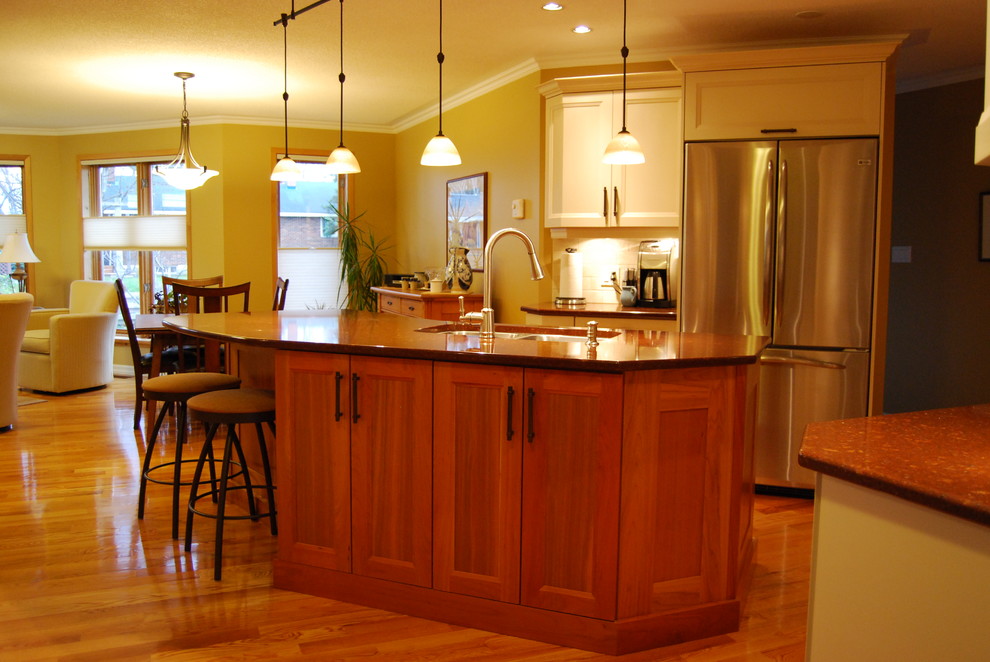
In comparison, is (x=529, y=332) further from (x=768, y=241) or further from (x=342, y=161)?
(x=768, y=241)

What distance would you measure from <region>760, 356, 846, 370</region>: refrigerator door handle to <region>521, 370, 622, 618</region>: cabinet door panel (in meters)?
1.94

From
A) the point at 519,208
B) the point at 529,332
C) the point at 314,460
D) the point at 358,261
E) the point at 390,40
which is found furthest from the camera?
the point at 358,261

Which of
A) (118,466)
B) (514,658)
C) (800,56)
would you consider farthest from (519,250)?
(514,658)

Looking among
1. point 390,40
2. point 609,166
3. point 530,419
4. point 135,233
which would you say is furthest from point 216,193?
point 530,419

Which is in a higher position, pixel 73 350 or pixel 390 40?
pixel 390 40

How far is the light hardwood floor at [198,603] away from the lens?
2510 millimetres

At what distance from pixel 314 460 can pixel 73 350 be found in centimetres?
470

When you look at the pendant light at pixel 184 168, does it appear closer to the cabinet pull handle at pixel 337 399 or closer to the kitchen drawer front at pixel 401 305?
the kitchen drawer front at pixel 401 305

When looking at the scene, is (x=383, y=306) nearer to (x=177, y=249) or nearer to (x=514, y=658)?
(x=177, y=249)

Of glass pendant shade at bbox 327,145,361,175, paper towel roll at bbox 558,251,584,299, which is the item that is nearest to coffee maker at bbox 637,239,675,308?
paper towel roll at bbox 558,251,584,299

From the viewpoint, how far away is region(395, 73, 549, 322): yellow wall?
5.31 metres

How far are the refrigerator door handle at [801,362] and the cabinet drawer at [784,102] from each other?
1.11 metres

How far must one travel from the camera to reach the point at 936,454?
1.34 m

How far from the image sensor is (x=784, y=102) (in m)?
4.13
